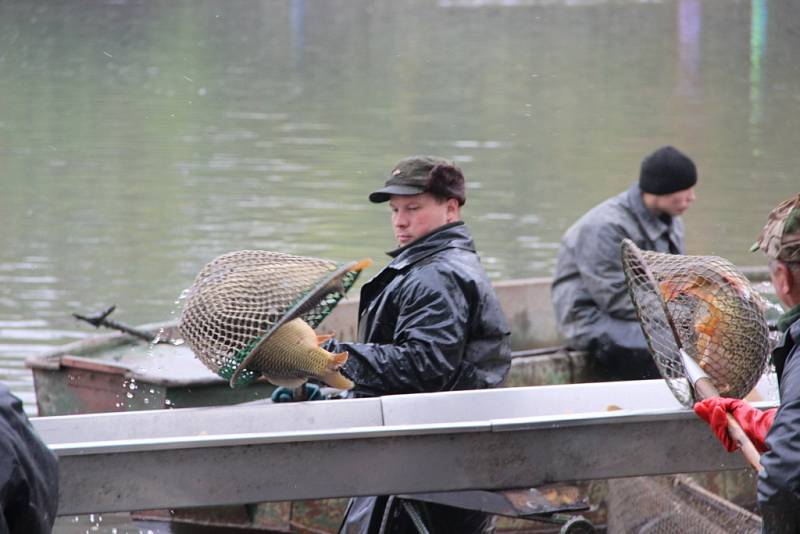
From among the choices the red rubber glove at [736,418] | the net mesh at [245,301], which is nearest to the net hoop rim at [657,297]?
the red rubber glove at [736,418]

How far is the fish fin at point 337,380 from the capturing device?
4.50m

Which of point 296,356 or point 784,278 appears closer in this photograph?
point 784,278

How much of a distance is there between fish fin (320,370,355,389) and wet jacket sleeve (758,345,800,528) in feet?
5.25

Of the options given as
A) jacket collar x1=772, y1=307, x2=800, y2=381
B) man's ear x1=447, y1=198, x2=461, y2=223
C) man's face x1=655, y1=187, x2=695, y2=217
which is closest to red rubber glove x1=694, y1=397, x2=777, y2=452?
jacket collar x1=772, y1=307, x2=800, y2=381

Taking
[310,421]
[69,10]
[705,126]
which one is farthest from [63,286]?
[69,10]

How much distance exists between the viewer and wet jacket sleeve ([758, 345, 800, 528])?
3188 mm

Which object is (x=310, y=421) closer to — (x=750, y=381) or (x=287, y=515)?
(x=750, y=381)

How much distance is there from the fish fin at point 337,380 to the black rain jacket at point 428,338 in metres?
0.09

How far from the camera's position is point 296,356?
14.6ft

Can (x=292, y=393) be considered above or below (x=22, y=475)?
below

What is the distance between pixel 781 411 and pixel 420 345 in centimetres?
157

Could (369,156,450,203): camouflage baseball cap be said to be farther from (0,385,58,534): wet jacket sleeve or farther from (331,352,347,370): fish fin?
(0,385,58,534): wet jacket sleeve

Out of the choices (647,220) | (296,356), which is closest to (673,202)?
(647,220)

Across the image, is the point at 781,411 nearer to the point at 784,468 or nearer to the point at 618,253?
the point at 784,468
